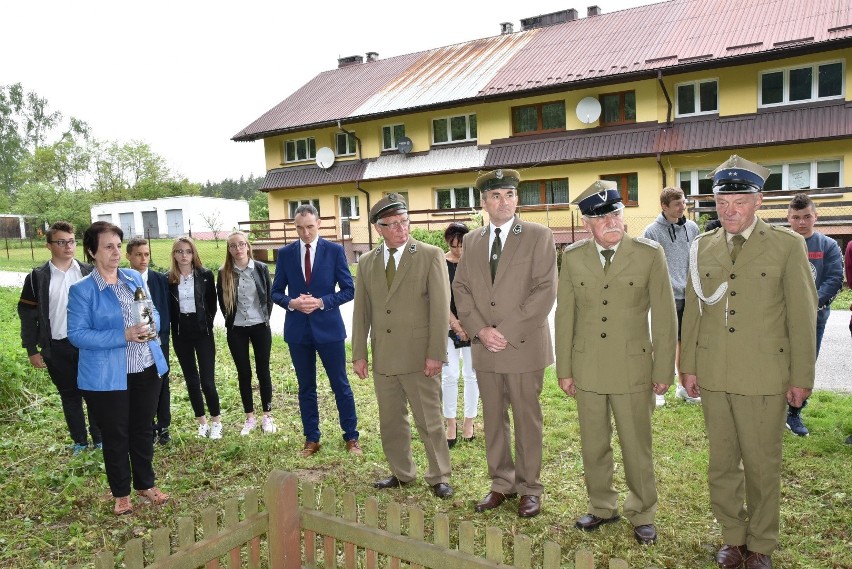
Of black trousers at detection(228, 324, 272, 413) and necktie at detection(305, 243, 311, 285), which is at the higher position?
necktie at detection(305, 243, 311, 285)

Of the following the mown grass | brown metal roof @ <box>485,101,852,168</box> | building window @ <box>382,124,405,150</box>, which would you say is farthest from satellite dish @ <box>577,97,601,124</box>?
the mown grass

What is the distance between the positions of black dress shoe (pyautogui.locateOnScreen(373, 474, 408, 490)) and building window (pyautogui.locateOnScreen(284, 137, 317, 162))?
84.4ft

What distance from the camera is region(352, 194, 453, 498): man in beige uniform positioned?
4980mm

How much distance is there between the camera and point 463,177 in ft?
83.0

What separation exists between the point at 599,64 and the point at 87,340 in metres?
21.1

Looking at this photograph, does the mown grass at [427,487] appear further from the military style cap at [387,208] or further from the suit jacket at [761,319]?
the military style cap at [387,208]

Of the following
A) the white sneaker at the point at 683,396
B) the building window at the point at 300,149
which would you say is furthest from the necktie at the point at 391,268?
the building window at the point at 300,149

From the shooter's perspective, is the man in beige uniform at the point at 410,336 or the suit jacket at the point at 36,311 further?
the suit jacket at the point at 36,311

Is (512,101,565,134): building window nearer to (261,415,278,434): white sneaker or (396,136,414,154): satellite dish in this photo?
(396,136,414,154): satellite dish

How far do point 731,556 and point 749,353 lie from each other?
1242mm

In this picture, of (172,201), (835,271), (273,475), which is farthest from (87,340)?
(172,201)

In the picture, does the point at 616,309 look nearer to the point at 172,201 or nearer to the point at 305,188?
the point at 305,188

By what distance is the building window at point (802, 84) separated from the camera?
61.8 ft

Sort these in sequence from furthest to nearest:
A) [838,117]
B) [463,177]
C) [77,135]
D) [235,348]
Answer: [77,135] < [463,177] < [838,117] < [235,348]
